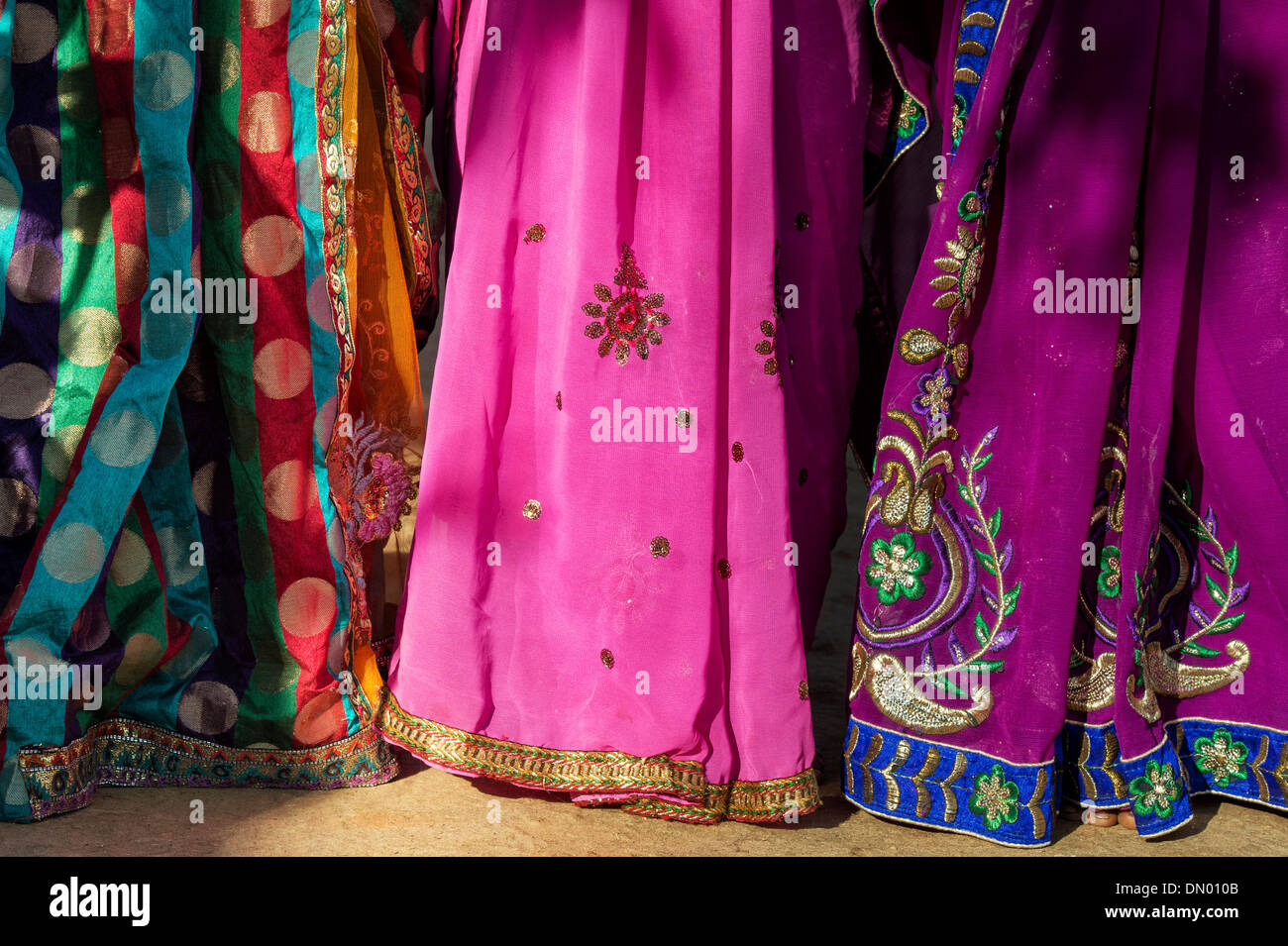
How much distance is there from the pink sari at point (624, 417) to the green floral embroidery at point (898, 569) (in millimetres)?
177

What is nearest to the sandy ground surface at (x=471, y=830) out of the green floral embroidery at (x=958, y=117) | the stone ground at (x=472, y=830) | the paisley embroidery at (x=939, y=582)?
the stone ground at (x=472, y=830)

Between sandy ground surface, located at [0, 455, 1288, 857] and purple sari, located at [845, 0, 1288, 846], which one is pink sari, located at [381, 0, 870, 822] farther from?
purple sari, located at [845, 0, 1288, 846]

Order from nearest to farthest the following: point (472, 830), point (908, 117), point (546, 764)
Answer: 1. point (472, 830)
2. point (546, 764)
3. point (908, 117)

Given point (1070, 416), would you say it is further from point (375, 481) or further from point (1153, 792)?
point (375, 481)

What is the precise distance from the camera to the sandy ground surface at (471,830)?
83.1 inches

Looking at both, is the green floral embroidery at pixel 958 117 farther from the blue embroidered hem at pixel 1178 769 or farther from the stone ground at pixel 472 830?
the stone ground at pixel 472 830

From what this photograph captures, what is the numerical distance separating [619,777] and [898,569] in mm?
669

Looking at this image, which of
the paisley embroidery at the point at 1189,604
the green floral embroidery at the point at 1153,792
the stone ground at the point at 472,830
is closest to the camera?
the stone ground at the point at 472,830

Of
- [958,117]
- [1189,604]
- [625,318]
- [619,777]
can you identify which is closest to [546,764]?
[619,777]

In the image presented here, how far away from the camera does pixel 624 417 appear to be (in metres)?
2.26

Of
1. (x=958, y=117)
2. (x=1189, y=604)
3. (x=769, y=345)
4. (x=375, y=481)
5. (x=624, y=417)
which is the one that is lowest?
(x=1189, y=604)

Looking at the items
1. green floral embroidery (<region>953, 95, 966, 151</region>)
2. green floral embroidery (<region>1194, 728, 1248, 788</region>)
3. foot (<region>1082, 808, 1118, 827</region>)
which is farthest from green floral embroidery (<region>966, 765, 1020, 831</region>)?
green floral embroidery (<region>953, 95, 966, 151</region>)

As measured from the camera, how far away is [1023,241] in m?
2.22

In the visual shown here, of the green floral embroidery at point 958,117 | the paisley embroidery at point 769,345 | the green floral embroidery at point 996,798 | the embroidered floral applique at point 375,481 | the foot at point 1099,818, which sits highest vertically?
the green floral embroidery at point 958,117
